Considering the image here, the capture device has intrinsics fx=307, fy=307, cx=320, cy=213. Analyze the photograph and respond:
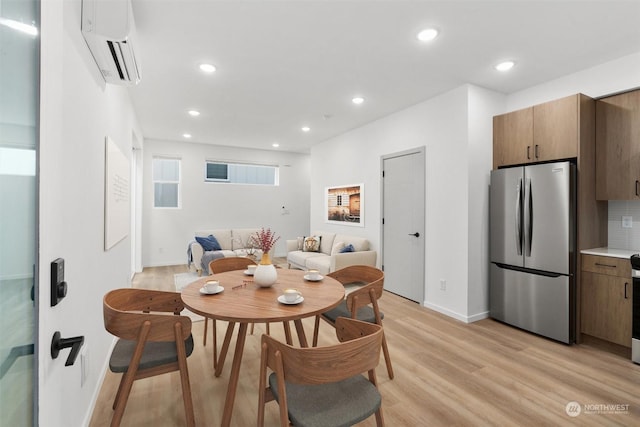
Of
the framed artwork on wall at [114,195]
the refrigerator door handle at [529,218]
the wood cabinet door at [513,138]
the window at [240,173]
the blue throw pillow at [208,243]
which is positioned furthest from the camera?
the window at [240,173]

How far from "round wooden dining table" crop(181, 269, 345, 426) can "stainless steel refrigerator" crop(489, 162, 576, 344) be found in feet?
7.27

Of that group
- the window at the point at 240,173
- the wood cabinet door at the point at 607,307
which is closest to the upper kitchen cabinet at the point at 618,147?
the wood cabinet door at the point at 607,307

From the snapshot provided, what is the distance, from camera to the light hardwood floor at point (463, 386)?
6.31 feet

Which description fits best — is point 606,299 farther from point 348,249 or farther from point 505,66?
point 348,249

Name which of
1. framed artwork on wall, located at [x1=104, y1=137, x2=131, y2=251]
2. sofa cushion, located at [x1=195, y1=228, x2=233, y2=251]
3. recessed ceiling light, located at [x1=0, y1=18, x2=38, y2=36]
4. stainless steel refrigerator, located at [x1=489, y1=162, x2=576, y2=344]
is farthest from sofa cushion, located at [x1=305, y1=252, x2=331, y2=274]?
recessed ceiling light, located at [x1=0, y1=18, x2=38, y2=36]

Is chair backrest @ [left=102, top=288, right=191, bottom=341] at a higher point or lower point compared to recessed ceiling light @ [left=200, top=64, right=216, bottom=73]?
lower

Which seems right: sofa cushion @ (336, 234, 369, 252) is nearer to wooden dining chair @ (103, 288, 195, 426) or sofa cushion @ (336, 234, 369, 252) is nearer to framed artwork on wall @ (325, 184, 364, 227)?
framed artwork on wall @ (325, 184, 364, 227)

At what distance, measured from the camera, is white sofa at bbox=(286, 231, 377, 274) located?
187 inches

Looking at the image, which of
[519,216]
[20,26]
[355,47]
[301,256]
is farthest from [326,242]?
[20,26]

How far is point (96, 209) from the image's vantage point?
7.08ft

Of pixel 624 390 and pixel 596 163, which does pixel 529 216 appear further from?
pixel 624 390

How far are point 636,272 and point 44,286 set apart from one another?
3.79m

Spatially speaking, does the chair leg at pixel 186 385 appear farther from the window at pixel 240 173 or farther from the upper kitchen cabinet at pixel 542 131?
the window at pixel 240 173

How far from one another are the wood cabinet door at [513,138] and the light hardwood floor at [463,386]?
189cm
